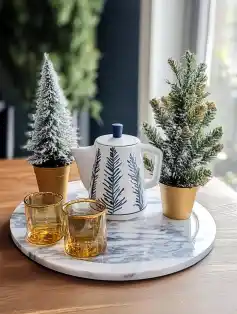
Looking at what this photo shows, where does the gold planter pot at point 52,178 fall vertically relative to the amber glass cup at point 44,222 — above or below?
above

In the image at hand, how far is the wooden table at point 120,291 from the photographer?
2.40 ft

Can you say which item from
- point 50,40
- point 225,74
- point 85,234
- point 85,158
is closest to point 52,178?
point 85,158

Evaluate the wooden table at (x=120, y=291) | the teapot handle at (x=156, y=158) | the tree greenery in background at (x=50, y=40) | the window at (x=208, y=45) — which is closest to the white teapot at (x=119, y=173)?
the teapot handle at (x=156, y=158)

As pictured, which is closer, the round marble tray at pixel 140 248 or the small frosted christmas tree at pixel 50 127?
the round marble tray at pixel 140 248

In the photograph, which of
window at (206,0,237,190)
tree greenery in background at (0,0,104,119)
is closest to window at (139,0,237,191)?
window at (206,0,237,190)

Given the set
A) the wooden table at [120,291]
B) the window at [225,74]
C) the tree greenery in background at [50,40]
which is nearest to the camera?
the wooden table at [120,291]

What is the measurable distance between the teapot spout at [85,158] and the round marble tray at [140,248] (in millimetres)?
112

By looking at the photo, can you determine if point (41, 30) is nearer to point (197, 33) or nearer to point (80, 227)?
point (197, 33)

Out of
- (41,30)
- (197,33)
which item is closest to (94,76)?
(41,30)

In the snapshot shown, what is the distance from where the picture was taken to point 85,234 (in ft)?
2.81

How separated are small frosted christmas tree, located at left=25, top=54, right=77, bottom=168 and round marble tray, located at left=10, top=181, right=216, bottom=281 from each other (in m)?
0.13

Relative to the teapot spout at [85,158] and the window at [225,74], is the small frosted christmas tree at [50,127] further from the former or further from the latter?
the window at [225,74]

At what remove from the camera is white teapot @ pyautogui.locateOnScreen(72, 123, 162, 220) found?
940 mm

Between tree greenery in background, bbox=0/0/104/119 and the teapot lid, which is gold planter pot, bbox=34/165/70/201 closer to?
the teapot lid
